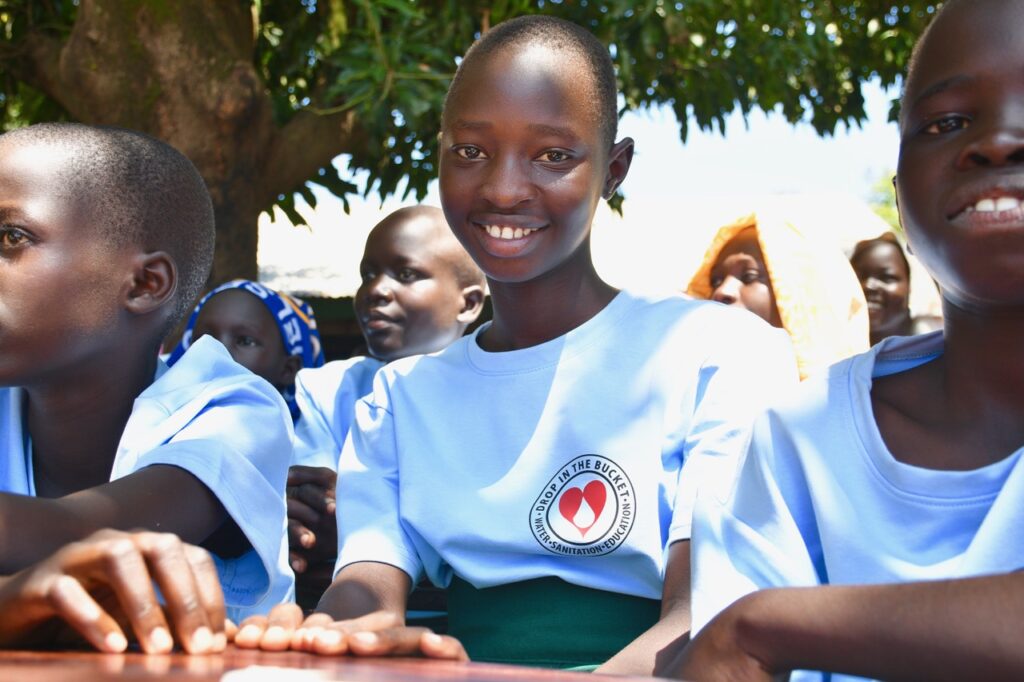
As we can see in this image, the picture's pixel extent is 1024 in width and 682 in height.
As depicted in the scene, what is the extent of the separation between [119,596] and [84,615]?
0.13 feet

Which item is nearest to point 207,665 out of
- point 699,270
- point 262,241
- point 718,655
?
point 718,655

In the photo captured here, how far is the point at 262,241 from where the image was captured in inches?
448

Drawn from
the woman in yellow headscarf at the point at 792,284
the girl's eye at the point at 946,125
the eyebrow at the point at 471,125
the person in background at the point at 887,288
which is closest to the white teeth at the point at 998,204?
the girl's eye at the point at 946,125

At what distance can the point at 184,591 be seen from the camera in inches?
42.6

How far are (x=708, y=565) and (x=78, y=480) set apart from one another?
52.5 inches

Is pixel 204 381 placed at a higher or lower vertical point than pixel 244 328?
higher

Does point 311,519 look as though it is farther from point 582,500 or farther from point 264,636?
point 264,636

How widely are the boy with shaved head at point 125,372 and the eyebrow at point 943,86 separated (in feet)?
3.98

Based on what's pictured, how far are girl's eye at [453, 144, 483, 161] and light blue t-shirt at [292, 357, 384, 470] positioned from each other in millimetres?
1287

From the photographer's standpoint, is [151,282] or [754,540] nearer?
[754,540]

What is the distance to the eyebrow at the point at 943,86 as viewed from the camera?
1.46 metres

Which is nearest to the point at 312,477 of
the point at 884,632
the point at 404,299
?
the point at 404,299

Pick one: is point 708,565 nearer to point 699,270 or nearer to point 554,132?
point 554,132

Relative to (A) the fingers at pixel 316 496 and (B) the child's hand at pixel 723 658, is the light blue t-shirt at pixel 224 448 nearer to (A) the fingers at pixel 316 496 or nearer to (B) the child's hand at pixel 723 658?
(A) the fingers at pixel 316 496
